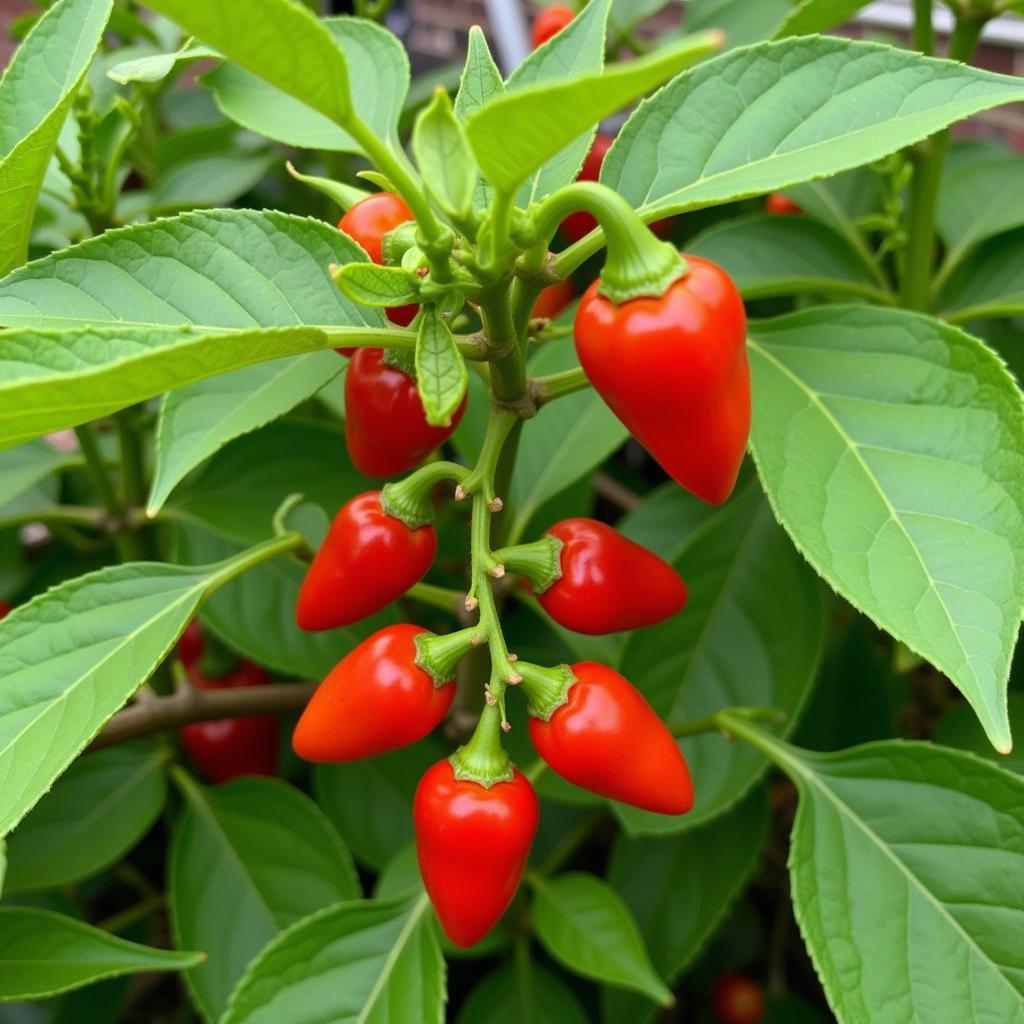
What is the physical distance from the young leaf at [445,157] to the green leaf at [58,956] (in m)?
0.51

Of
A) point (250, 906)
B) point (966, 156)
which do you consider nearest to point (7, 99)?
point (250, 906)

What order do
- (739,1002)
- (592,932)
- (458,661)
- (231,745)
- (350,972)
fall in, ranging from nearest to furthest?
(458,661)
(350,972)
(592,932)
(231,745)
(739,1002)

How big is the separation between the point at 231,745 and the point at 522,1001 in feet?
1.26

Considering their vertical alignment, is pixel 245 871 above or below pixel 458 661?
below

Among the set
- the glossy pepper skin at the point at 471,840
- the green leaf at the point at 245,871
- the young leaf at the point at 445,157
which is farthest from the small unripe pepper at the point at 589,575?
the green leaf at the point at 245,871

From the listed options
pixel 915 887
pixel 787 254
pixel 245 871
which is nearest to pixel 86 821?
pixel 245 871

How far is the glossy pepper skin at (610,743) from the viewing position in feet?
2.05

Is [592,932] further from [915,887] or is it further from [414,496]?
[414,496]

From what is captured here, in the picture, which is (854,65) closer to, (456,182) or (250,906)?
(456,182)

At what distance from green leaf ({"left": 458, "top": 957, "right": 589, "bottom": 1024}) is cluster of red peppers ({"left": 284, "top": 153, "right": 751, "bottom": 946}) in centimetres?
46

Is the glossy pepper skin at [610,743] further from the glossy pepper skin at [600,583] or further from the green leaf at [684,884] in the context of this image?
the green leaf at [684,884]

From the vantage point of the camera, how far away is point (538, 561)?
0.66m

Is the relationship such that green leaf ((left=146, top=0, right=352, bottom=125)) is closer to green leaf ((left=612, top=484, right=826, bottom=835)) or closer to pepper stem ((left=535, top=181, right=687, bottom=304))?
pepper stem ((left=535, top=181, right=687, bottom=304))

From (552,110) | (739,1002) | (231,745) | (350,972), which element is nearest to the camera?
(552,110)
